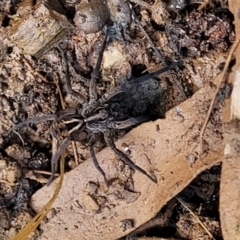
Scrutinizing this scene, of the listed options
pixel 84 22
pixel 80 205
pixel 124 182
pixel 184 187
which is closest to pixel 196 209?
pixel 184 187

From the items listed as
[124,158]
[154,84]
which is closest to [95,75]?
[154,84]

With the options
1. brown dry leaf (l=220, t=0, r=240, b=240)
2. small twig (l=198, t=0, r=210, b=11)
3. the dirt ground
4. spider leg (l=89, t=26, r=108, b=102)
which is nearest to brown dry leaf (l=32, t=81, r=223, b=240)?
the dirt ground

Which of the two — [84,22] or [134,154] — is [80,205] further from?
[84,22]

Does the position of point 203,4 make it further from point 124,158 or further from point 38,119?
point 38,119

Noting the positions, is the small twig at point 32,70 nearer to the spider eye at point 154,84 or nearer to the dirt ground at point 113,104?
the dirt ground at point 113,104

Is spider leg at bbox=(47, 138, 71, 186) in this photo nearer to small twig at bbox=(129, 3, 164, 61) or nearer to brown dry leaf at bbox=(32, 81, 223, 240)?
brown dry leaf at bbox=(32, 81, 223, 240)

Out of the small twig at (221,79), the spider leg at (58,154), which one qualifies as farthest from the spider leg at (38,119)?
the small twig at (221,79)
